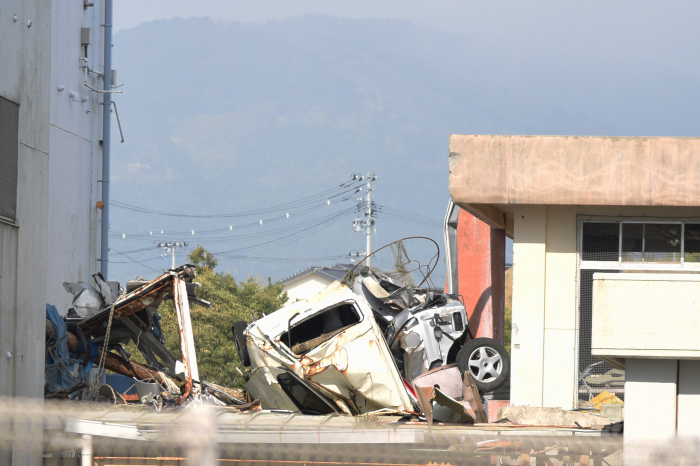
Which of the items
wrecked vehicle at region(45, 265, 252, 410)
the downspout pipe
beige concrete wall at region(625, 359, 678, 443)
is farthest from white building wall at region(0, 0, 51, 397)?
the downspout pipe

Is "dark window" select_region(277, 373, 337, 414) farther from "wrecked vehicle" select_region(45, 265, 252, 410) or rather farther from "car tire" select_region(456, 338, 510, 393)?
"car tire" select_region(456, 338, 510, 393)

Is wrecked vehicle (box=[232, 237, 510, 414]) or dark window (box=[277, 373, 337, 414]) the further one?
dark window (box=[277, 373, 337, 414])

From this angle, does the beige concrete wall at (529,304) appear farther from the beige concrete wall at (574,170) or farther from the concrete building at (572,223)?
the beige concrete wall at (574,170)

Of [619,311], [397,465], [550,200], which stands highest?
[550,200]

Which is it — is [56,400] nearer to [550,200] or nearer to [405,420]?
[405,420]

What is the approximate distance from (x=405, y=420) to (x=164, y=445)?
24.8 feet

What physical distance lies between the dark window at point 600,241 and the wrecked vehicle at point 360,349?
2.10 metres

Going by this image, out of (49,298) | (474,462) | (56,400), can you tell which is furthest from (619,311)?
(49,298)

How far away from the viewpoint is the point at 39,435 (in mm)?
4633

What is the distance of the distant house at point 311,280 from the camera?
89.6 meters

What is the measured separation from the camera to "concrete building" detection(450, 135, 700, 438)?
12.1 meters

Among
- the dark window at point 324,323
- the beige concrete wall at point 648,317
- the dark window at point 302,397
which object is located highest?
the beige concrete wall at point 648,317

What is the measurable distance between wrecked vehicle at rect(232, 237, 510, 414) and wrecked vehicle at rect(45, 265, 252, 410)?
901mm

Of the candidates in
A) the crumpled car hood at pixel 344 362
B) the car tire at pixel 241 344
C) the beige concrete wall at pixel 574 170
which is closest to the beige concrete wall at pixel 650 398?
the crumpled car hood at pixel 344 362
